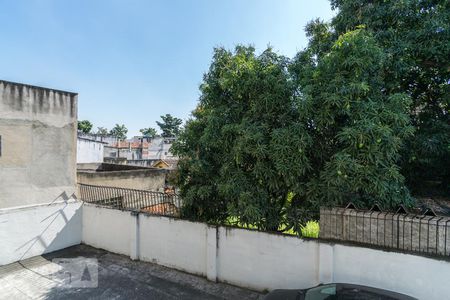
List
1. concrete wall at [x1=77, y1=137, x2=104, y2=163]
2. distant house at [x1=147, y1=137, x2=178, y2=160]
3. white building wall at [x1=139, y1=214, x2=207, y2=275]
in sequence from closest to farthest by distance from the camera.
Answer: white building wall at [x1=139, y1=214, x2=207, y2=275] < concrete wall at [x1=77, y1=137, x2=104, y2=163] < distant house at [x1=147, y1=137, x2=178, y2=160]

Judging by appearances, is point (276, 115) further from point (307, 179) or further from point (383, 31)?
point (383, 31)

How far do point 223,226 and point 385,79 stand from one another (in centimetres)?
478

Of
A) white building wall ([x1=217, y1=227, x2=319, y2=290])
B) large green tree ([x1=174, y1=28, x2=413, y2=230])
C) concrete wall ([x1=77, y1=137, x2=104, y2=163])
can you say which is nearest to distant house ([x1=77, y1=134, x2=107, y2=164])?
concrete wall ([x1=77, y1=137, x2=104, y2=163])

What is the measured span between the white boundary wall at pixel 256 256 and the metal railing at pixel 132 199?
0.88 ft

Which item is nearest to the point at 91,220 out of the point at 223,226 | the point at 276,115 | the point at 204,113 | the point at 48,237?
the point at 48,237

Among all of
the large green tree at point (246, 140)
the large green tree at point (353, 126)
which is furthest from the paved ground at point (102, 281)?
the large green tree at point (353, 126)

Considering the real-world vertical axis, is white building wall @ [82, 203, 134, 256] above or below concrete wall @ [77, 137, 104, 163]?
below

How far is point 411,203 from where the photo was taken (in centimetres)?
490

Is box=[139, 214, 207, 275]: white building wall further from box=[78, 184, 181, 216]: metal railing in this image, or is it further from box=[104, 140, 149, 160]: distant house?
box=[104, 140, 149, 160]: distant house

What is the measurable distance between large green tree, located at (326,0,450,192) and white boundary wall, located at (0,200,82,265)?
8916 mm

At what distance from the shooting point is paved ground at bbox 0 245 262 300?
5.77m

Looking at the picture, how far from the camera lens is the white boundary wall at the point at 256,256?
4.30 metres

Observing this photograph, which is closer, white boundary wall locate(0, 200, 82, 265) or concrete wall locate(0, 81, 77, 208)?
white boundary wall locate(0, 200, 82, 265)

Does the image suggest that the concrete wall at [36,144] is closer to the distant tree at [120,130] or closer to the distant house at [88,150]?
the distant house at [88,150]
